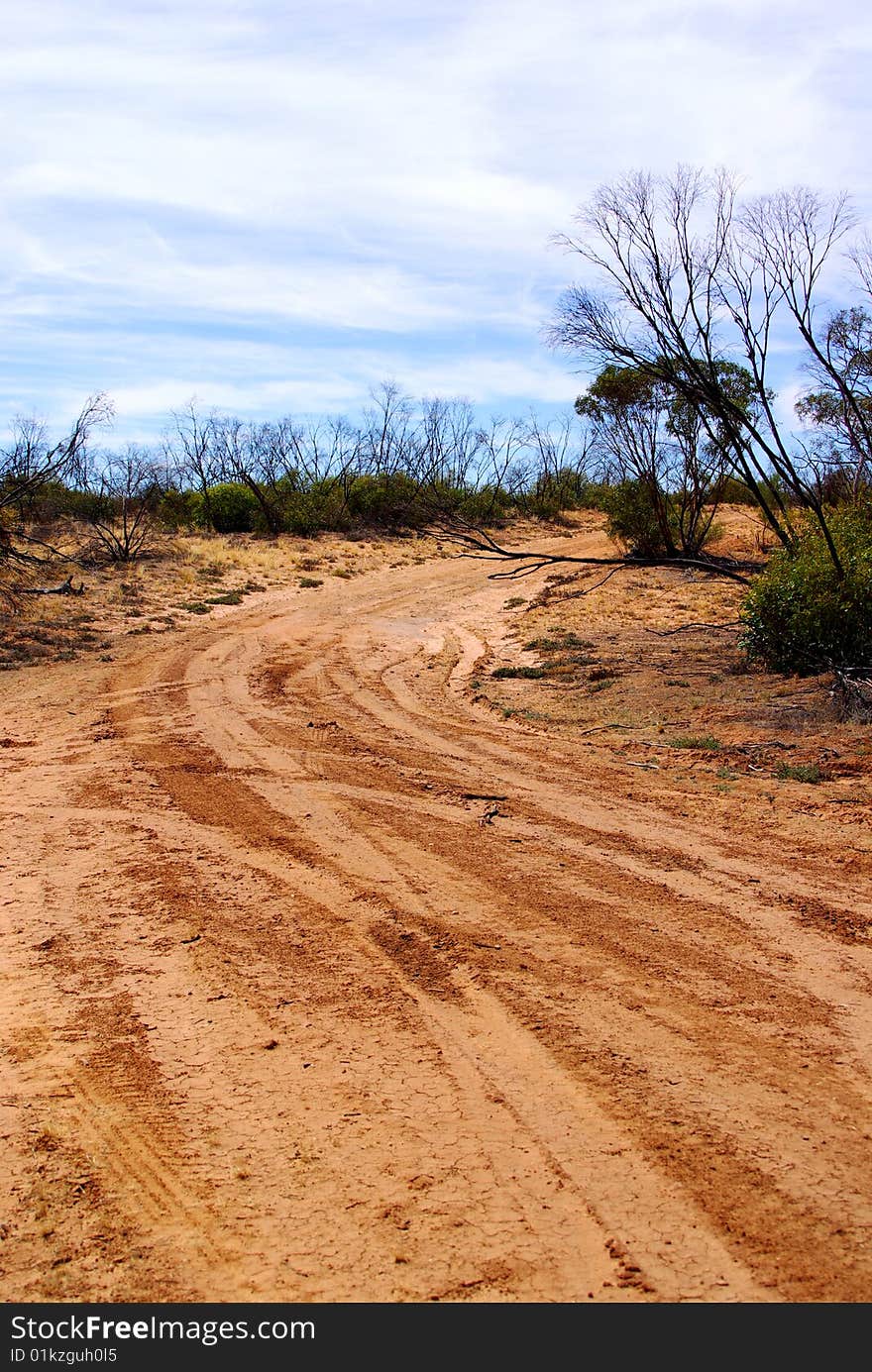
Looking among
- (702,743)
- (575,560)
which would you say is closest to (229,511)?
(575,560)

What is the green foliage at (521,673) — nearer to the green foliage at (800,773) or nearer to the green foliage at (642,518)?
the green foliage at (800,773)

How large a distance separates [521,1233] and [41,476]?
15986 millimetres

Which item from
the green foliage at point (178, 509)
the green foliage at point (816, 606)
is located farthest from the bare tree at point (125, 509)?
the green foliage at point (816, 606)

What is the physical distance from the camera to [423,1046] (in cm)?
404

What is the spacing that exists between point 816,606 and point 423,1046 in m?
8.58

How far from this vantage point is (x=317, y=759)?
351 inches

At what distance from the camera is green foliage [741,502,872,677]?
34.5ft

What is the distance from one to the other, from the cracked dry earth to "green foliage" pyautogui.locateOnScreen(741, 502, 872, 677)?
4417mm

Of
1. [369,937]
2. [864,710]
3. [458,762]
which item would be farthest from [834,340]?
[369,937]

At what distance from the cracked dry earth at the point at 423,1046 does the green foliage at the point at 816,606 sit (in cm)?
442

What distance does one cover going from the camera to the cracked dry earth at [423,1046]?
2920mm

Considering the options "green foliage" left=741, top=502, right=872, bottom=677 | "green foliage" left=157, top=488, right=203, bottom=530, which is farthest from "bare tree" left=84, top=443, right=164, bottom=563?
"green foliage" left=741, top=502, right=872, bottom=677

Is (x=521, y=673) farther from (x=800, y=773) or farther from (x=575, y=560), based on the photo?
(x=800, y=773)

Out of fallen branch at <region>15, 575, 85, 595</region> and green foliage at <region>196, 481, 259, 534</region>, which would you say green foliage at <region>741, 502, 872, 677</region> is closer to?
fallen branch at <region>15, 575, 85, 595</region>
